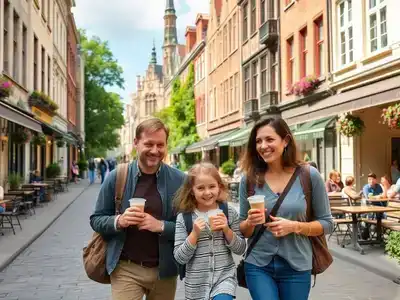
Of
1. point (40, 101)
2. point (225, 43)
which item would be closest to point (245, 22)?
point (225, 43)

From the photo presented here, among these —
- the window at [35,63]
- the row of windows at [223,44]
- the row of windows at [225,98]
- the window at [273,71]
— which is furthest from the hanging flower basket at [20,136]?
the row of windows at [223,44]

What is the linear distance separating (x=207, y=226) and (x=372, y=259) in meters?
6.31

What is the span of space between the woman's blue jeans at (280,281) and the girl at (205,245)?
13 centimetres

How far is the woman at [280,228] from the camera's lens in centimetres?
289

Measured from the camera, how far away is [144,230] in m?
3.00

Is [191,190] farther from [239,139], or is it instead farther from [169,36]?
[169,36]

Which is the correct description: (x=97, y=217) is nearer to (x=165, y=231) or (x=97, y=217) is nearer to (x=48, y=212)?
(x=165, y=231)

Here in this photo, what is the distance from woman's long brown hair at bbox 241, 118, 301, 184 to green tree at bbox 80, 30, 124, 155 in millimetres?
50747

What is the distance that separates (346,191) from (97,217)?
30.6 feet

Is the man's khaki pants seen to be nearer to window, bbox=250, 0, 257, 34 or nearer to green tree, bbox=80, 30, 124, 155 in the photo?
window, bbox=250, 0, 257, 34

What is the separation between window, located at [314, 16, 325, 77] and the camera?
18562mm

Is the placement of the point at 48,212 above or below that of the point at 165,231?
below

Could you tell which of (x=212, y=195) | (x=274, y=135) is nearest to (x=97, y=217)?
(x=212, y=195)

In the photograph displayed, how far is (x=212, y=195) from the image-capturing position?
2.89m
